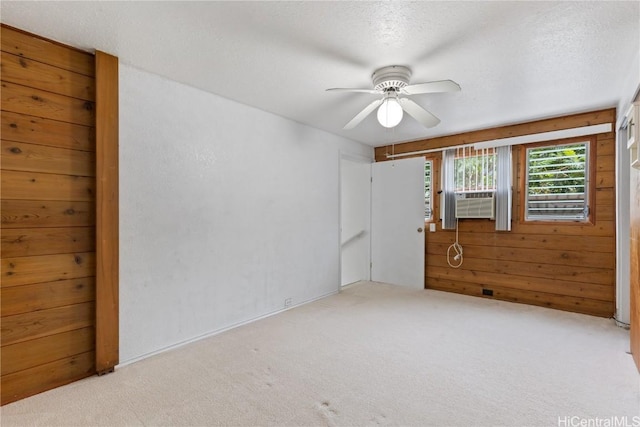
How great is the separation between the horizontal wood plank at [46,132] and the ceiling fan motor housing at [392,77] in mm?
2135

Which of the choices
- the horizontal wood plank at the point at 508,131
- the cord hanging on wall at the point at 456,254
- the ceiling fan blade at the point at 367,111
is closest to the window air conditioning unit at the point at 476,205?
the cord hanging on wall at the point at 456,254

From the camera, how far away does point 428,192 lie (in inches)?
186

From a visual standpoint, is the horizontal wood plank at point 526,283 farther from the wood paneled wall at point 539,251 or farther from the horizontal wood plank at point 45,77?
the horizontal wood plank at point 45,77

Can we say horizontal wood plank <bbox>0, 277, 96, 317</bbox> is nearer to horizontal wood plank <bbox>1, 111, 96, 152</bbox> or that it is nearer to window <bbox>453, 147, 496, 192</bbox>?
horizontal wood plank <bbox>1, 111, 96, 152</bbox>

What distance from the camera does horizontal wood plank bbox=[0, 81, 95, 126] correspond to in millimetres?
1882

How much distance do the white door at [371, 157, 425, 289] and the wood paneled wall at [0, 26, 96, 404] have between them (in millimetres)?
3842

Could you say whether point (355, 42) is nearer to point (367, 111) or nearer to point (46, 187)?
point (367, 111)

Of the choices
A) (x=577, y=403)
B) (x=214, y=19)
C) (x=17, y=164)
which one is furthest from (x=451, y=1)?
(x=17, y=164)

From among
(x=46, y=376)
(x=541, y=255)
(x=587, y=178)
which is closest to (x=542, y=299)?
(x=541, y=255)

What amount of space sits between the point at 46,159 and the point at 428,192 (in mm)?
4379

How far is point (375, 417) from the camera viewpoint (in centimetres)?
176

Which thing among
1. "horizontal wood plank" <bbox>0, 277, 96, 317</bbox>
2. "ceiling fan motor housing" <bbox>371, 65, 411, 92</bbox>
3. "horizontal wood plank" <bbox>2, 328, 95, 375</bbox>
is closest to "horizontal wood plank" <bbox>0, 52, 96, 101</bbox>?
"horizontal wood plank" <bbox>0, 277, 96, 317</bbox>

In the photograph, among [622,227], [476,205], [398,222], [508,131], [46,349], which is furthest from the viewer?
[398,222]

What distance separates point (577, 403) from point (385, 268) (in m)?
3.17
